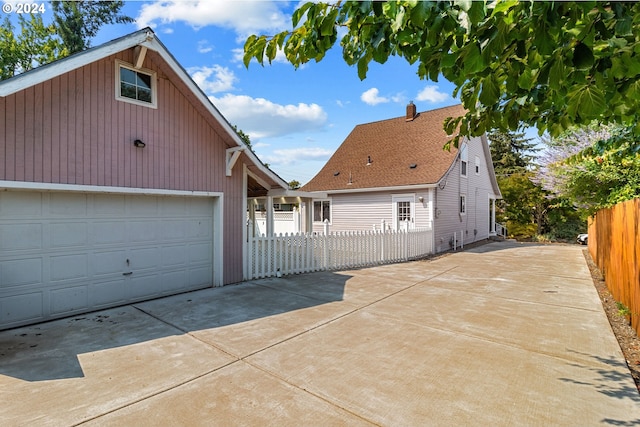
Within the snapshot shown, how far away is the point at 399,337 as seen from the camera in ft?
15.3

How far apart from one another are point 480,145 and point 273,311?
57.8ft

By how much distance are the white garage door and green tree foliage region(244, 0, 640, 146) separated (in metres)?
5.01

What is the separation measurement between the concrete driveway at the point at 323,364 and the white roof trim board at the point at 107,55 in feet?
11.7

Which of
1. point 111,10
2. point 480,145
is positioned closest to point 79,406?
point 480,145

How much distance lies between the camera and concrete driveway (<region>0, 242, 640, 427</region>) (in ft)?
9.65

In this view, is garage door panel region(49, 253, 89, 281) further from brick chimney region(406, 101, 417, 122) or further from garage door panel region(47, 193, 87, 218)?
brick chimney region(406, 101, 417, 122)

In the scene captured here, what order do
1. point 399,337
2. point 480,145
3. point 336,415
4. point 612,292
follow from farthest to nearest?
point 480,145 → point 612,292 → point 399,337 → point 336,415

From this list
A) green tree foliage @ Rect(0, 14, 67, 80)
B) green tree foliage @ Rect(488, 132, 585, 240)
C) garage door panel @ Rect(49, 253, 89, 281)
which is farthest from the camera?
green tree foliage @ Rect(488, 132, 585, 240)

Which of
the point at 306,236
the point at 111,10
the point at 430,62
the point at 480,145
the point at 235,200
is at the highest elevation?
the point at 111,10

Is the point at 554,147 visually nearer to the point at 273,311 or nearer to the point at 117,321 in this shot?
the point at 273,311

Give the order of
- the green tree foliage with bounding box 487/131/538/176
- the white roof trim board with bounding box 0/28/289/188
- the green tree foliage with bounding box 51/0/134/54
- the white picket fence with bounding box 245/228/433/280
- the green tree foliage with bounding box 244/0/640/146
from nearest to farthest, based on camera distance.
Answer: the green tree foliage with bounding box 244/0/640/146, the white roof trim board with bounding box 0/28/289/188, the white picket fence with bounding box 245/228/433/280, the green tree foliage with bounding box 51/0/134/54, the green tree foliage with bounding box 487/131/538/176

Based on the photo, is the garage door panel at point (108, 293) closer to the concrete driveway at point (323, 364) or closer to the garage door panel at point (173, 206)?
the concrete driveway at point (323, 364)

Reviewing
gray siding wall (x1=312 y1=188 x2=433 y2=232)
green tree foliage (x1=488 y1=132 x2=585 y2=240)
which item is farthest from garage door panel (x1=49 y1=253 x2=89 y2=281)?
green tree foliage (x1=488 y1=132 x2=585 y2=240)

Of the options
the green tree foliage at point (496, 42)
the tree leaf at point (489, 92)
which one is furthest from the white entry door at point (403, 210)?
the tree leaf at point (489, 92)
